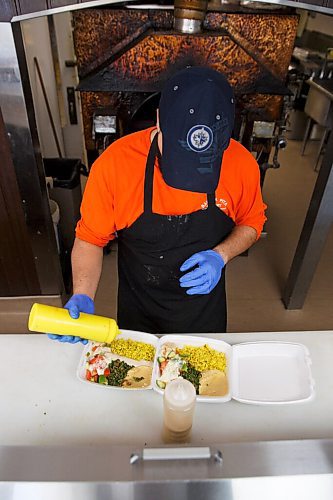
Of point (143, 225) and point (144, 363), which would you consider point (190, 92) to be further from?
point (144, 363)

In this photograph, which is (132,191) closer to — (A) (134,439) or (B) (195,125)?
(B) (195,125)

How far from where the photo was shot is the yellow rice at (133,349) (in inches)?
44.8

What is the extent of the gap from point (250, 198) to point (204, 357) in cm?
56

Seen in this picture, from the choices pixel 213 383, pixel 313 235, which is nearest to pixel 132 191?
pixel 213 383

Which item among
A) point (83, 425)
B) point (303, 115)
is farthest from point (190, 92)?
point (303, 115)

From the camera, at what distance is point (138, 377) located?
1.08m

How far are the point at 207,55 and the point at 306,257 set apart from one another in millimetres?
1362

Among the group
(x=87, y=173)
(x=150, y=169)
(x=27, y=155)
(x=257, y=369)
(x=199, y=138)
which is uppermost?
(x=199, y=138)

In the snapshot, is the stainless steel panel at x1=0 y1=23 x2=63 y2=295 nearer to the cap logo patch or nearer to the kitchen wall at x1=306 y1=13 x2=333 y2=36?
the cap logo patch

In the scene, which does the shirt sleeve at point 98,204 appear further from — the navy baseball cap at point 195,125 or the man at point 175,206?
the navy baseball cap at point 195,125

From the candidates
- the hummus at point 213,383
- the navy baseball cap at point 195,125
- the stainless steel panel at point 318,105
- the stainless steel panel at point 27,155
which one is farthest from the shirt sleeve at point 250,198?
the stainless steel panel at point 318,105

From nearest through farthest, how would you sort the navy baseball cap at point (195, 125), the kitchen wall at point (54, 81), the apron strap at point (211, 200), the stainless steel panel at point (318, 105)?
the navy baseball cap at point (195, 125) < the apron strap at point (211, 200) < the kitchen wall at point (54, 81) < the stainless steel panel at point (318, 105)

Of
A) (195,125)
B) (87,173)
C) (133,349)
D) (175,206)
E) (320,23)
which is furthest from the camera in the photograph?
(320,23)

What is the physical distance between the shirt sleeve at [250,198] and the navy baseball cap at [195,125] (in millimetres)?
214
